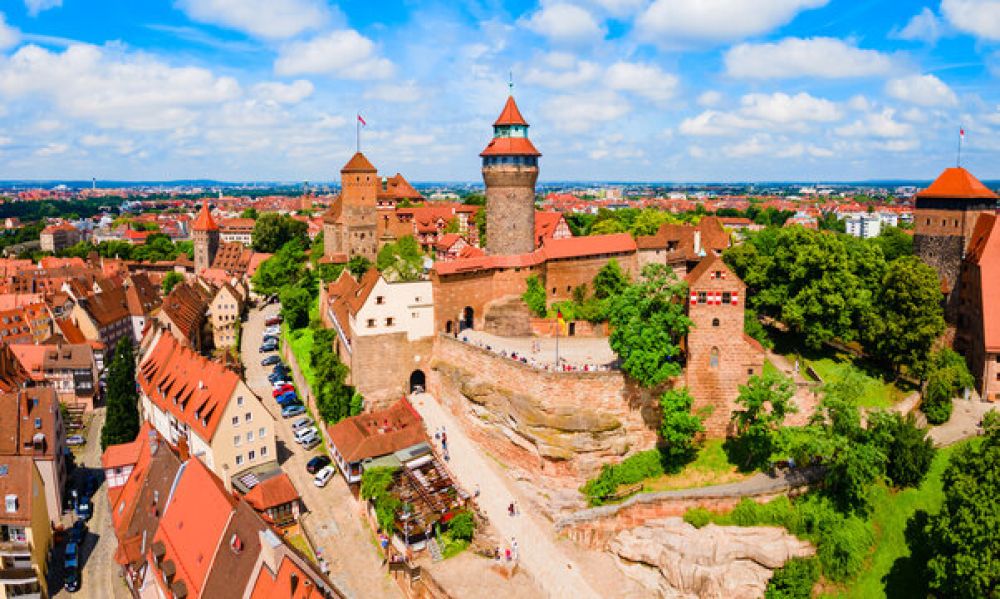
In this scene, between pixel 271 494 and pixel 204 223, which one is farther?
pixel 204 223

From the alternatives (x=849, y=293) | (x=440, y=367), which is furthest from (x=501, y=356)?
(x=849, y=293)

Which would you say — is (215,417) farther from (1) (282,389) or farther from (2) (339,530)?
(1) (282,389)

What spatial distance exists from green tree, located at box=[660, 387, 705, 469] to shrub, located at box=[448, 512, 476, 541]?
36.2 ft

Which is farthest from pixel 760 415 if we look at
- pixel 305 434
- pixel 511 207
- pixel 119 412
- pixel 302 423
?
pixel 119 412

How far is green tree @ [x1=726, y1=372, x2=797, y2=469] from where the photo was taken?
32.8 metres

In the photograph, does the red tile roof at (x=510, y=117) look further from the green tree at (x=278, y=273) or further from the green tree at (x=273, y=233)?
the green tree at (x=273, y=233)

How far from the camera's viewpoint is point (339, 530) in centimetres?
3656

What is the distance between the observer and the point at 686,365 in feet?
119

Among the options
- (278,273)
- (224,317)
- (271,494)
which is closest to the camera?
(271,494)

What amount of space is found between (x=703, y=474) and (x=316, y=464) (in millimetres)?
23773

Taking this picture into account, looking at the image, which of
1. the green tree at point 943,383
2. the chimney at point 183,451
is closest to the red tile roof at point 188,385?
the chimney at point 183,451

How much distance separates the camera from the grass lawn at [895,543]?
30.5 metres

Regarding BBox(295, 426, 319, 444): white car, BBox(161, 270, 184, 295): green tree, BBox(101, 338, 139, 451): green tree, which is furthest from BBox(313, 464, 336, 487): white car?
BBox(161, 270, 184, 295): green tree

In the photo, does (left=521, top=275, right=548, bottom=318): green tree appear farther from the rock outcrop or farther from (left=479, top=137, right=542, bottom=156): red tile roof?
the rock outcrop
